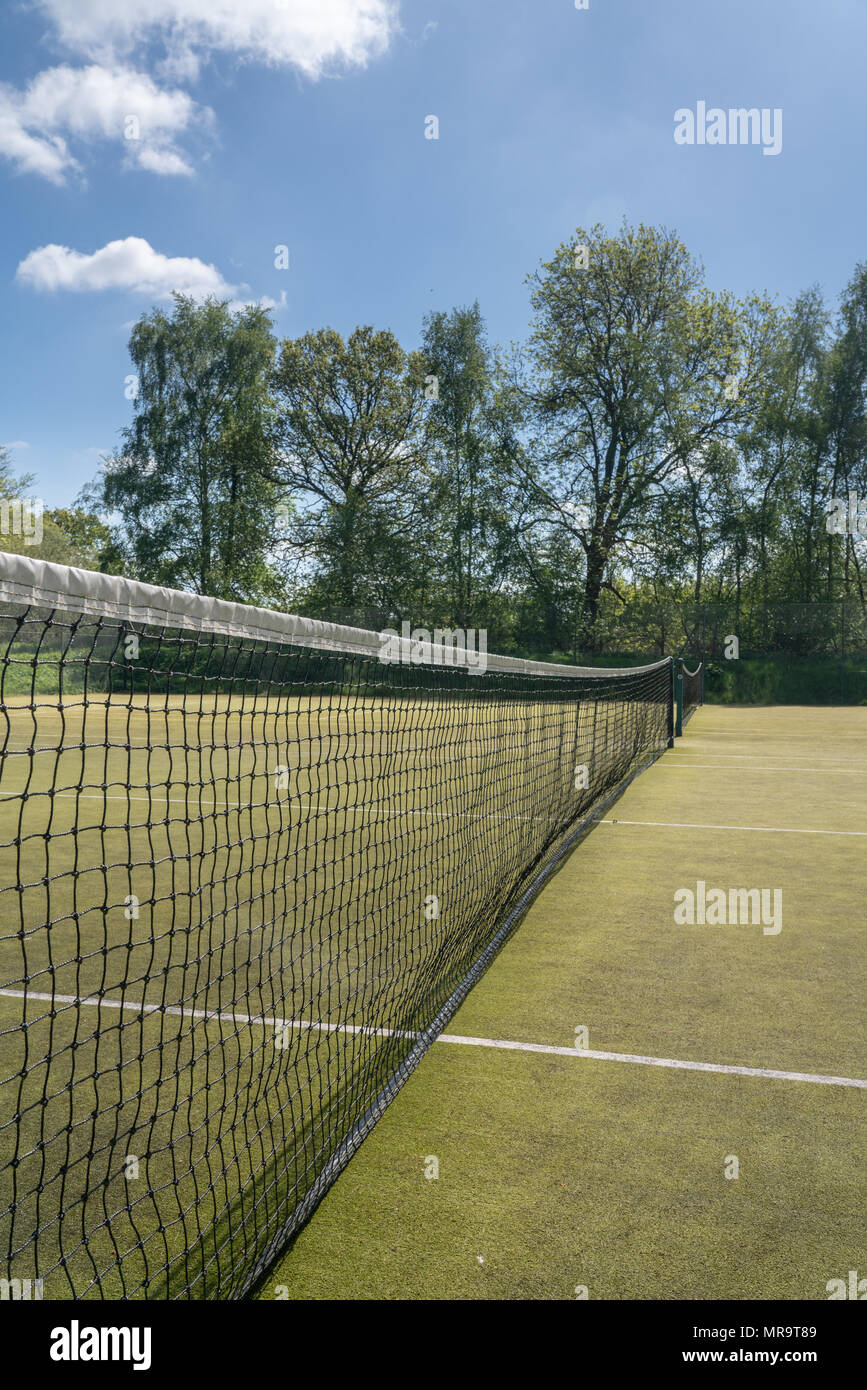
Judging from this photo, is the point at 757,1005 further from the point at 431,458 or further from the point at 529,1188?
the point at 431,458

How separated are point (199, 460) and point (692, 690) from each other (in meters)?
21.3

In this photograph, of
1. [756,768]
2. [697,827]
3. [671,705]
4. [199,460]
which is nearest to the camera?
[697,827]

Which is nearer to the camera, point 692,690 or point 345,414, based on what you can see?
point 692,690

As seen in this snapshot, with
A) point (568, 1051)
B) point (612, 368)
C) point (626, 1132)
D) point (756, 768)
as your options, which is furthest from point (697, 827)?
point (612, 368)

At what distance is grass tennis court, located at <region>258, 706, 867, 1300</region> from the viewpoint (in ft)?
7.18

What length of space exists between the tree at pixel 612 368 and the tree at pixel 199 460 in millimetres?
10297

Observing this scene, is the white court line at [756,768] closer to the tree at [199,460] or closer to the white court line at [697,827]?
the white court line at [697,827]

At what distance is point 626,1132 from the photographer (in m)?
2.81

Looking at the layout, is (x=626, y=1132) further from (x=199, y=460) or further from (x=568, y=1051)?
(x=199, y=460)

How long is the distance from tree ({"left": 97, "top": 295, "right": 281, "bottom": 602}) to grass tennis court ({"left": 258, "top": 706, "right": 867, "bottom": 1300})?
31287 millimetres

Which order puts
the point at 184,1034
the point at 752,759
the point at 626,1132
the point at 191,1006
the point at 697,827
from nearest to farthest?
the point at 626,1132, the point at 184,1034, the point at 191,1006, the point at 697,827, the point at 752,759

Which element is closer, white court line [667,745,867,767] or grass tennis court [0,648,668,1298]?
grass tennis court [0,648,668,1298]

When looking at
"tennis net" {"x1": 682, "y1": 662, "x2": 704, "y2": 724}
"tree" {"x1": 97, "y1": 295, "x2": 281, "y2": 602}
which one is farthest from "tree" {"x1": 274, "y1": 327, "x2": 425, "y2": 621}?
"tennis net" {"x1": 682, "y1": 662, "x2": 704, "y2": 724}

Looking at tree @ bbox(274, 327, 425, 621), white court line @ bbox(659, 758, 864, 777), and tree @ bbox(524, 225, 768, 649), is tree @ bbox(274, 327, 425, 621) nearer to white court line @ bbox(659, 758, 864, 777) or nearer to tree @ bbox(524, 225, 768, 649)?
tree @ bbox(524, 225, 768, 649)
